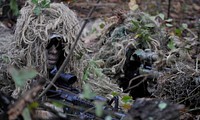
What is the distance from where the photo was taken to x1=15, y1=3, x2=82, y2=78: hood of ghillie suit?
3.16m

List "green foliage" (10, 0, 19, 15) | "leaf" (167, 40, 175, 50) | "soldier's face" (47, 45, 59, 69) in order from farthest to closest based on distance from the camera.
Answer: "green foliage" (10, 0, 19, 15) → "leaf" (167, 40, 175, 50) → "soldier's face" (47, 45, 59, 69)

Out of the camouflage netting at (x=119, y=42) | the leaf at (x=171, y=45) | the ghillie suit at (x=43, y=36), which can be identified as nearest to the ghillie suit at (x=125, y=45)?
the camouflage netting at (x=119, y=42)

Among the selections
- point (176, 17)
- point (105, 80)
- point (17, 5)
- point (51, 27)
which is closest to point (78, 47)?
point (51, 27)

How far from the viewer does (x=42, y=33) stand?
3193 mm

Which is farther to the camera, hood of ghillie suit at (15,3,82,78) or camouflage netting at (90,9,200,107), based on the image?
camouflage netting at (90,9,200,107)

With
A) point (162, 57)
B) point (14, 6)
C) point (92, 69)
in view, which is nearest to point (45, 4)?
point (92, 69)

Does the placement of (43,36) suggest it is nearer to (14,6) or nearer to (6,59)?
(6,59)

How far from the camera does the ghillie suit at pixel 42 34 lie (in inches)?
124

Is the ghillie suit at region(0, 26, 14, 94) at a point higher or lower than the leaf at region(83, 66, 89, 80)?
higher

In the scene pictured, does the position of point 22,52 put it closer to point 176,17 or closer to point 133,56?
point 133,56

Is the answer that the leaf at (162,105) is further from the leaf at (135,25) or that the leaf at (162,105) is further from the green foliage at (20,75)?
the leaf at (135,25)

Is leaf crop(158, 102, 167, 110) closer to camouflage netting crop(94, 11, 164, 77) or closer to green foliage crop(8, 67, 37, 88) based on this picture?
green foliage crop(8, 67, 37, 88)

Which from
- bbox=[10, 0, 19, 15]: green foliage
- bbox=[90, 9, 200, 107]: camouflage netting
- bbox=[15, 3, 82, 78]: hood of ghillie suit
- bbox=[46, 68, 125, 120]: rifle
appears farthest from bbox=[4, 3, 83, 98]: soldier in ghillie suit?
bbox=[10, 0, 19, 15]: green foliage

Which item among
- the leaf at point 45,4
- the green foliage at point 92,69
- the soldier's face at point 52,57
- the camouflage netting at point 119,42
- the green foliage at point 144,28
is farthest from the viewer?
the green foliage at point 144,28
